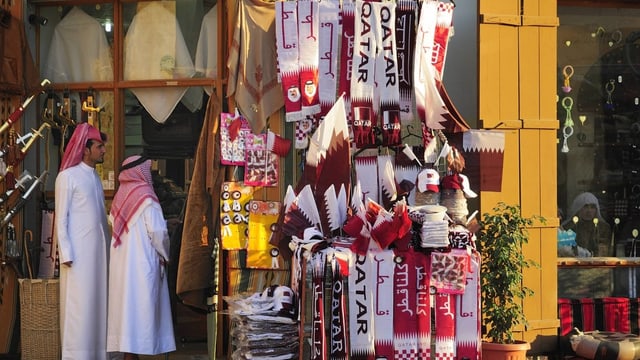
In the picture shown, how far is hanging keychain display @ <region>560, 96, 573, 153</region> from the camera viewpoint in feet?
26.6

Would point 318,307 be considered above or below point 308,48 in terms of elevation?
below

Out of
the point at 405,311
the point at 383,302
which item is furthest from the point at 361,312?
the point at 405,311

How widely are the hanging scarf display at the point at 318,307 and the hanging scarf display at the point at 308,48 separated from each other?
4.68 feet

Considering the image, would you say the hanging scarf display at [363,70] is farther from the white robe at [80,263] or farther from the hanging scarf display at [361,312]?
the white robe at [80,263]

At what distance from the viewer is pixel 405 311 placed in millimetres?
6441

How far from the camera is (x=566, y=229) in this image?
8078 mm

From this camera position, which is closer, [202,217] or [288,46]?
[288,46]

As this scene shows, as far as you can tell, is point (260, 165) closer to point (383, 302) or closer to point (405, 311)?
point (383, 302)

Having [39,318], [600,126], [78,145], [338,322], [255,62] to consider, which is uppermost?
[255,62]

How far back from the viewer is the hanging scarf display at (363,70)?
23.4 feet

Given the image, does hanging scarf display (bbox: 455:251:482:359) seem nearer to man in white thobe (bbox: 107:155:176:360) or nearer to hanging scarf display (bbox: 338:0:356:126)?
hanging scarf display (bbox: 338:0:356:126)

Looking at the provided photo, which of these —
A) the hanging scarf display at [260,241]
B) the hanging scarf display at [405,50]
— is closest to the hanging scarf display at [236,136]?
the hanging scarf display at [260,241]

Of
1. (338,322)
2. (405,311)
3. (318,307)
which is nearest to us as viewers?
(318,307)

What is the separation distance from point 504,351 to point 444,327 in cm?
67
